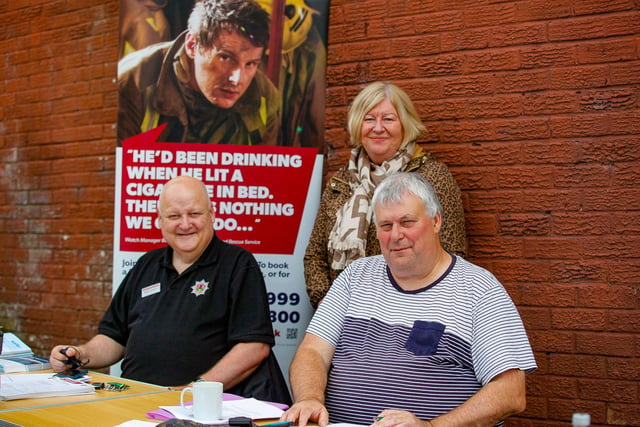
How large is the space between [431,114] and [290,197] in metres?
0.87

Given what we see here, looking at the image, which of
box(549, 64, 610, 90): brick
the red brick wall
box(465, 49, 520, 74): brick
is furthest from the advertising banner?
box(549, 64, 610, 90): brick

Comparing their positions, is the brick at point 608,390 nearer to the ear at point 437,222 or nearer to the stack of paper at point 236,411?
the ear at point 437,222

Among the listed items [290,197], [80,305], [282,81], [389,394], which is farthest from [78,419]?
[80,305]

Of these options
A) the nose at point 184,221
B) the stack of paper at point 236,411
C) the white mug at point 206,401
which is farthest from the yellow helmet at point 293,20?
the white mug at point 206,401

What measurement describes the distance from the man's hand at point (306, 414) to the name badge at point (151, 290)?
3.78 ft

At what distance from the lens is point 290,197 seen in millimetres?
4312

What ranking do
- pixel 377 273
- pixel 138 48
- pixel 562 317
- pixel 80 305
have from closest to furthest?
1. pixel 377 273
2. pixel 562 317
3. pixel 138 48
4. pixel 80 305

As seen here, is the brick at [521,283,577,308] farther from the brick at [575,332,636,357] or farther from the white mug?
the white mug

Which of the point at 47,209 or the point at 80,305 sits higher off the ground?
the point at 47,209

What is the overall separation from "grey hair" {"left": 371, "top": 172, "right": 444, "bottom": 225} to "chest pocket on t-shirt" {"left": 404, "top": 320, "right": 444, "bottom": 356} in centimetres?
40

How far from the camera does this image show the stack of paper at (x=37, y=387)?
2.57 meters

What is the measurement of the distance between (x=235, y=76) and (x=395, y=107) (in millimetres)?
999

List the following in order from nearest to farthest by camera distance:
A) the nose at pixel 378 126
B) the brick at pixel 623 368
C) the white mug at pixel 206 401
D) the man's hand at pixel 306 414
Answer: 1. the white mug at pixel 206 401
2. the man's hand at pixel 306 414
3. the brick at pixel 623 368
4. the nose at pixel 378 126

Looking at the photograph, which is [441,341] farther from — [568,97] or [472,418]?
[568,97]
